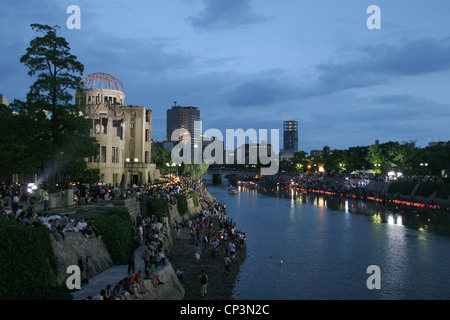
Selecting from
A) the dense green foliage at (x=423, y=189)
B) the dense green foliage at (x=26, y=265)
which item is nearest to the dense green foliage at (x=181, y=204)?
the dense green foliage at (x=26, y=265)

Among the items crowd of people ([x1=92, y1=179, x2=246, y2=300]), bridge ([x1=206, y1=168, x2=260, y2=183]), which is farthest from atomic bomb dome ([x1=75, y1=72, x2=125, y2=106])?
bridge ([x1=206, y1=168, x2=260, y2=183])

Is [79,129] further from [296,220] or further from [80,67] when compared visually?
[296,220]

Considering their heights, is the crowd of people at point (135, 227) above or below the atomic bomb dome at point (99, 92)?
below

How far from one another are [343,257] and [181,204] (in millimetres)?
20071

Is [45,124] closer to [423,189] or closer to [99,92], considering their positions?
[99,92]

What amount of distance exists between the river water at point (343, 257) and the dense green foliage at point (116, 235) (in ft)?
26.4

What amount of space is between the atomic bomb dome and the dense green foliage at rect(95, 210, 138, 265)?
1591 inches

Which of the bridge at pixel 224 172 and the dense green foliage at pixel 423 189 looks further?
the bridge at pixel 224 172

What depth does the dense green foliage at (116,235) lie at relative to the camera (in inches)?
898

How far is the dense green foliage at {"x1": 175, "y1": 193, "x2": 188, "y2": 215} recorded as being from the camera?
143 ft

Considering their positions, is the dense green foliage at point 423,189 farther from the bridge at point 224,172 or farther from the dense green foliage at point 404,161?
the bridge at point 224,172

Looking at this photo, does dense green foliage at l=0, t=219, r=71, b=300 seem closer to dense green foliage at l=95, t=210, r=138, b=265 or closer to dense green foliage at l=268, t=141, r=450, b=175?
dense green foliage at l=95, t=210, r=138, b=265

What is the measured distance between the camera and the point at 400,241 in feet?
136
